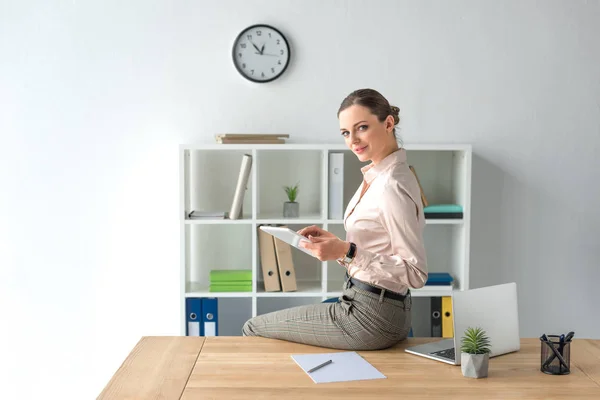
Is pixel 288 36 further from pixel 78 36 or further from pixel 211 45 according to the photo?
pixel 78 36

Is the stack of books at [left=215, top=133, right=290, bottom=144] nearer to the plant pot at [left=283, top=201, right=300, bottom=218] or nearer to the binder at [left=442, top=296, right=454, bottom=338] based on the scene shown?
the plant pot at [left=283, top=201, right=300, bottom=218]

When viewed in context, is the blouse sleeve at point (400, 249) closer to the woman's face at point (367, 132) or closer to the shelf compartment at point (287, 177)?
the woman's face at point (367, 132)

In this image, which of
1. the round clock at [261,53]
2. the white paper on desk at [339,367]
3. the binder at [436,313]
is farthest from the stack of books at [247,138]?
the white paper on desk at [339,367]

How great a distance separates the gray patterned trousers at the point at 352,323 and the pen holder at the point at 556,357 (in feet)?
1.55

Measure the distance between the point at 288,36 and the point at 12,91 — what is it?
1.53 meters

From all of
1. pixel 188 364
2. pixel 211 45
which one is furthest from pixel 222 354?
pixel 211 45

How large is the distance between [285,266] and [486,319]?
1.49 meters

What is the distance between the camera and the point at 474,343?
2.07m

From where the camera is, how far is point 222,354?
2.28m

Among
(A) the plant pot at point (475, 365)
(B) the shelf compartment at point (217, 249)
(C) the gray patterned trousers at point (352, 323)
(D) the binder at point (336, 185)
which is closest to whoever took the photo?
(A) the plant pot at point (475, 365)

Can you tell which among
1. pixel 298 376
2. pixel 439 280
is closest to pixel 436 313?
pixel 439 280

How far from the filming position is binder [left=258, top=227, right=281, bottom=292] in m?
3.53

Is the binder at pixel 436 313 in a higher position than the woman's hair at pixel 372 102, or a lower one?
lower

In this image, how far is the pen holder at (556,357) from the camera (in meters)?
2.10
